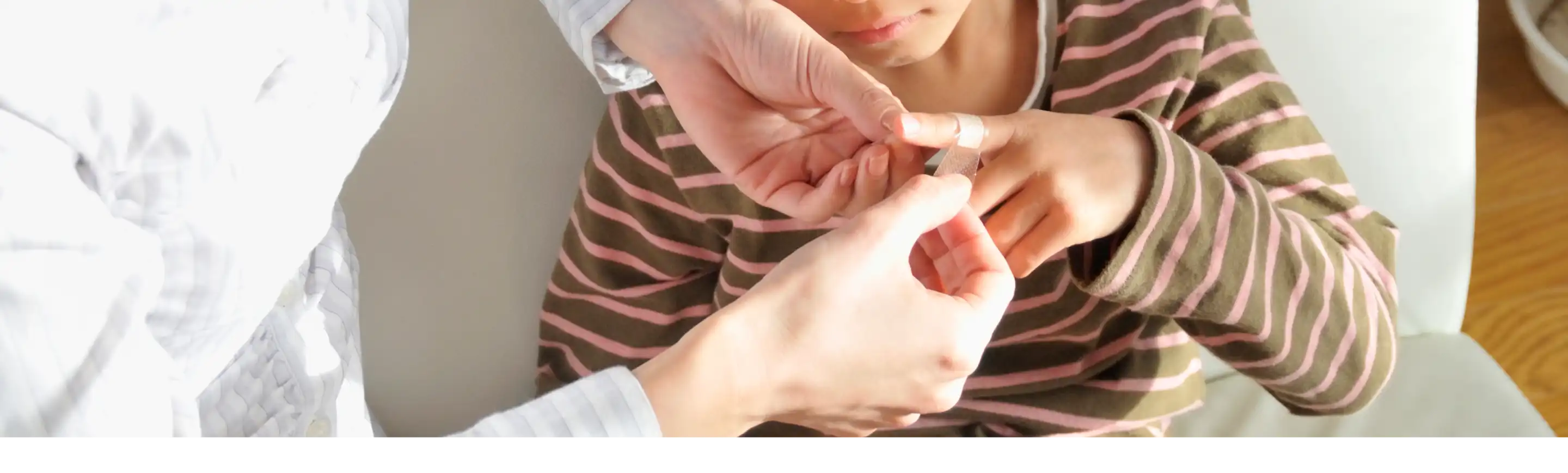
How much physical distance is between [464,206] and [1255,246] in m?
0.42

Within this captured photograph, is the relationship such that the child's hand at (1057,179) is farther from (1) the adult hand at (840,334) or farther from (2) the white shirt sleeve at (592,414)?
(2) the white shirt sleeve at (592,414)

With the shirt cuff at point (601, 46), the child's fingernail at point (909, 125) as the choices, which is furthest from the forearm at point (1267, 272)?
the shirt cuff at point (601, 46)

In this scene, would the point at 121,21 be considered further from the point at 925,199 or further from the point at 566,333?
the point at 566,333

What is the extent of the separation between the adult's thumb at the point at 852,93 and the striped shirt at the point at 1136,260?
0.35ft

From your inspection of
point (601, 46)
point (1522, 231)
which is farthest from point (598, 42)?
point (1522, 231)

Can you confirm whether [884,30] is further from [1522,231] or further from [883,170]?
[1522,231]

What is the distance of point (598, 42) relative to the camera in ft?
1.46

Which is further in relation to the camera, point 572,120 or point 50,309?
point 572,120

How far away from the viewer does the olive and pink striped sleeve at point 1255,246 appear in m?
0.37

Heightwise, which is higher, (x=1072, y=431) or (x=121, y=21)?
(x=121, y=21)

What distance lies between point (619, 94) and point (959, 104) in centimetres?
17

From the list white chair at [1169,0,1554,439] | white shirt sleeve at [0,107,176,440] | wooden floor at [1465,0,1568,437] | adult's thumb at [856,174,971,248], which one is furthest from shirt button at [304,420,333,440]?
wooden floor at [1465,0,1568,437]

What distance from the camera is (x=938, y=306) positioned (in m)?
0.33

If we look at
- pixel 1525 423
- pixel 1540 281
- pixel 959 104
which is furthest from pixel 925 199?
pixel 1540 281
